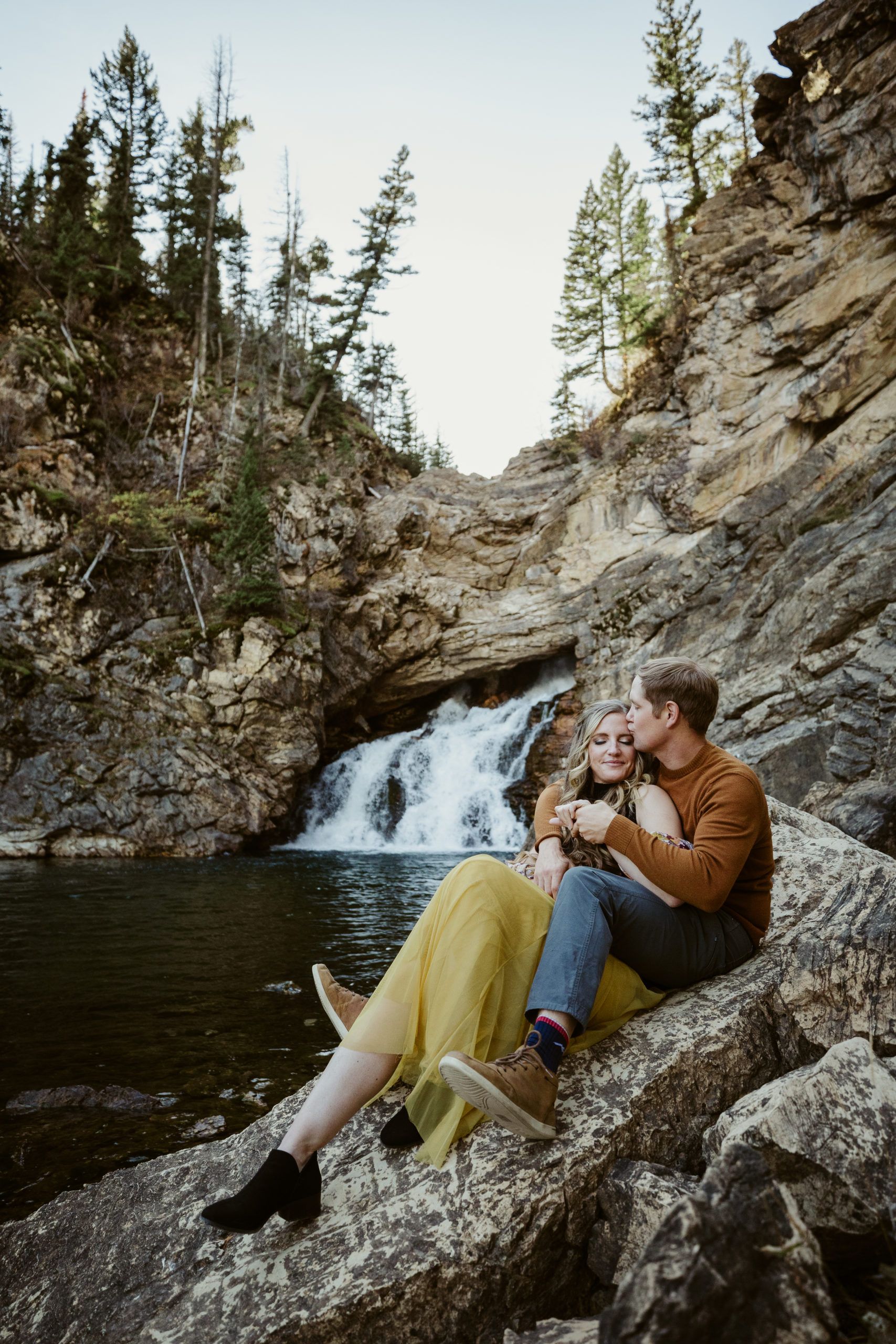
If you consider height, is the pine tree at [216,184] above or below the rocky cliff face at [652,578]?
above

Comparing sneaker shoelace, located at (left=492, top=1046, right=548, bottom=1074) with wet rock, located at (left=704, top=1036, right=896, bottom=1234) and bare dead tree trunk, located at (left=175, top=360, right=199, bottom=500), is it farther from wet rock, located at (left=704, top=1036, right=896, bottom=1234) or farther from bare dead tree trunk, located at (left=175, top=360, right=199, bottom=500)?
bare dead tree trunk, located at (left=175, top=360, right=199, bottom=500)

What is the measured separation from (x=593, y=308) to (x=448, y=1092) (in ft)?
120

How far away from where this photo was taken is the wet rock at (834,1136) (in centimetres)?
190

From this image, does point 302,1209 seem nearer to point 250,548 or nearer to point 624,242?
point 250,548

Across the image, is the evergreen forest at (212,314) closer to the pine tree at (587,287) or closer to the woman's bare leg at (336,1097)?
the pine tree at (587,287)

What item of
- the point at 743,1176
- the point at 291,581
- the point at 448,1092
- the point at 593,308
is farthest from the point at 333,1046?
the point at 593,308

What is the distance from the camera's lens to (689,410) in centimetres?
2480

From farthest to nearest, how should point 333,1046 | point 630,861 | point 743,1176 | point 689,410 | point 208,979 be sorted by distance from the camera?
point 689,410
point 208,979
point 333,1046
point 630,861
point 743,1176

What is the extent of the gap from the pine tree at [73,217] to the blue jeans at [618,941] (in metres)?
29.7

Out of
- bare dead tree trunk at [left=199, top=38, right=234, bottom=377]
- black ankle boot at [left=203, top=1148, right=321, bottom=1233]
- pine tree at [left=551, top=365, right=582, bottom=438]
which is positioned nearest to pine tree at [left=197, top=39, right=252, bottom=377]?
bare dead tree trunk at [left=199, top=38, right=234, bottom=377]

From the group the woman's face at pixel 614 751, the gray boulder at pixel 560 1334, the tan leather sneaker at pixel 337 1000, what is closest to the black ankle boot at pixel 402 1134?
the tan leather sneaker at pixel 337 1000

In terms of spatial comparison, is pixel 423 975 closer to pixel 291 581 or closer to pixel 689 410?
pixel 291 581

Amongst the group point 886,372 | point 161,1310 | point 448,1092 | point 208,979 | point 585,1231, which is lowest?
point 208,979

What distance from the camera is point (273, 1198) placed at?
2371mm
